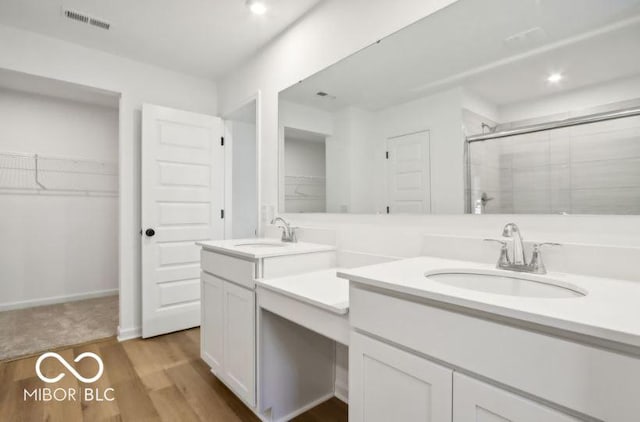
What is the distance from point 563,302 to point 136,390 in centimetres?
218

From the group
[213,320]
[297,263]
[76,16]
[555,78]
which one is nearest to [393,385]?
[297,263]

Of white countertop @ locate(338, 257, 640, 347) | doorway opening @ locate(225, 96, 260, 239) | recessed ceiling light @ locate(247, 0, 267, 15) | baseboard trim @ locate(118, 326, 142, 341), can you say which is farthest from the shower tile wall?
baseboard trim @ locate(118, 326, 142, 341)

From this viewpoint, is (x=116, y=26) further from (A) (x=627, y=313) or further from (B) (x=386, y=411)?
(A) (x=627, y=313)

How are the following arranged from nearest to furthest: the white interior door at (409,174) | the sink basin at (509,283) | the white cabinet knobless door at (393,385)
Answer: the white cabinet knobless door at (393,385) → the sink basin at (509,283) → the white interior door at (409,174)

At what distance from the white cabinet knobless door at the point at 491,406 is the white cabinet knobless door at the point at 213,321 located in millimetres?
1371

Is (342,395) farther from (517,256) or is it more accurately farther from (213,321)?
(517,256)

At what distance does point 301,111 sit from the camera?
7.13ft

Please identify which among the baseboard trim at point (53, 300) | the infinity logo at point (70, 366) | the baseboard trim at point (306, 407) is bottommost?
the baseboard trim at point (306, 407)

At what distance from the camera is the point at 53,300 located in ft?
11.8

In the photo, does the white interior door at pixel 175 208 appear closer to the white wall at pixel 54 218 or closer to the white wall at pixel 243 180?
the white wall at pixel 243 180

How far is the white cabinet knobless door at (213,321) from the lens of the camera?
1.85m

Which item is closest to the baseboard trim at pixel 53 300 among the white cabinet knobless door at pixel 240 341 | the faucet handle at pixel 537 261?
the white cabinet knobless door at pixel 240 341

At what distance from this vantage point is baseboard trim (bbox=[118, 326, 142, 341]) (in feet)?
8.69

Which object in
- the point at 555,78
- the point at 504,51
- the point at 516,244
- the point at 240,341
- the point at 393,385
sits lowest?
the point at 240,341
